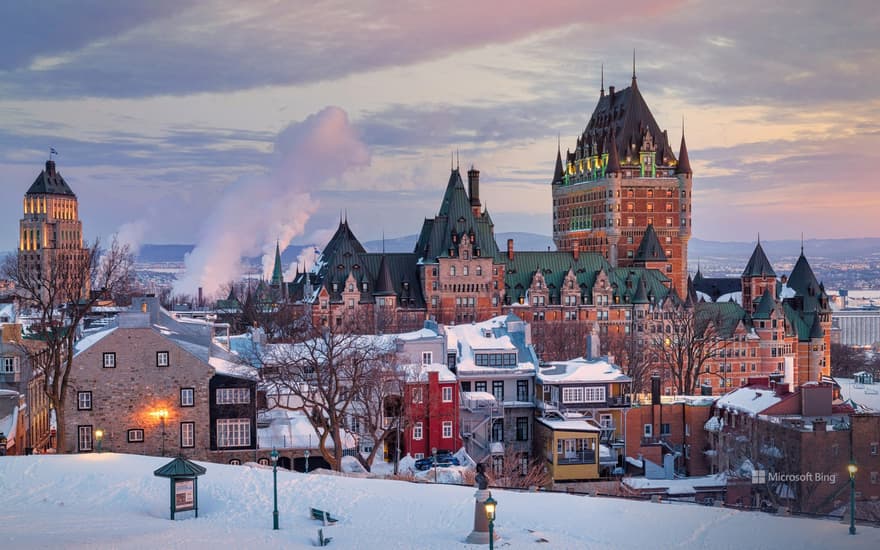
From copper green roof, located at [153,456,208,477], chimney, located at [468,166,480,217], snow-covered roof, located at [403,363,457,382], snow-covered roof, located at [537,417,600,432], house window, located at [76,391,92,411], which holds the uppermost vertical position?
chimney, located at [468,166,480,217]

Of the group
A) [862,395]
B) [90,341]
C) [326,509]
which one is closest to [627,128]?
[862,395]

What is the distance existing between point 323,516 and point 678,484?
75.1 ft

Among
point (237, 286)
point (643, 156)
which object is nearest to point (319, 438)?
point (643, 156)

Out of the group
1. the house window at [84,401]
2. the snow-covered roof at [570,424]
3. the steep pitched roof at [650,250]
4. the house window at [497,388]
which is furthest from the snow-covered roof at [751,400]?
the steep pitched roof at [650,250]

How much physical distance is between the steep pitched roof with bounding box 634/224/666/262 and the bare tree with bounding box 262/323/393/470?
79443 mm

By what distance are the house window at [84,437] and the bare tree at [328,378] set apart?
8557 mm

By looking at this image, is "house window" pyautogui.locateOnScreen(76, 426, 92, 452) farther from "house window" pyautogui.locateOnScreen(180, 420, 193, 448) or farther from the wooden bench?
the wooden bench

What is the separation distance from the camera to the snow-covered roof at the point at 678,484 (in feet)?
157

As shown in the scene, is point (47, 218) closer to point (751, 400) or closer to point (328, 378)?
point (328, 378)

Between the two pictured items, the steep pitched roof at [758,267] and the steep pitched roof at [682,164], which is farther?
the steep pitched roof at [682,164]

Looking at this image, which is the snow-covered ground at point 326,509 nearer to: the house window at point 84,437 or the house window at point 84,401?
the house window at point 84,401

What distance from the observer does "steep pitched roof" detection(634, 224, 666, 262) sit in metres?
129

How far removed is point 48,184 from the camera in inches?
7426

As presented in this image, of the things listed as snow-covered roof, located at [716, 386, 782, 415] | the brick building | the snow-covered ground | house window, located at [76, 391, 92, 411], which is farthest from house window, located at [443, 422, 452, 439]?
house window, located at [76, 391, 92, 411]
